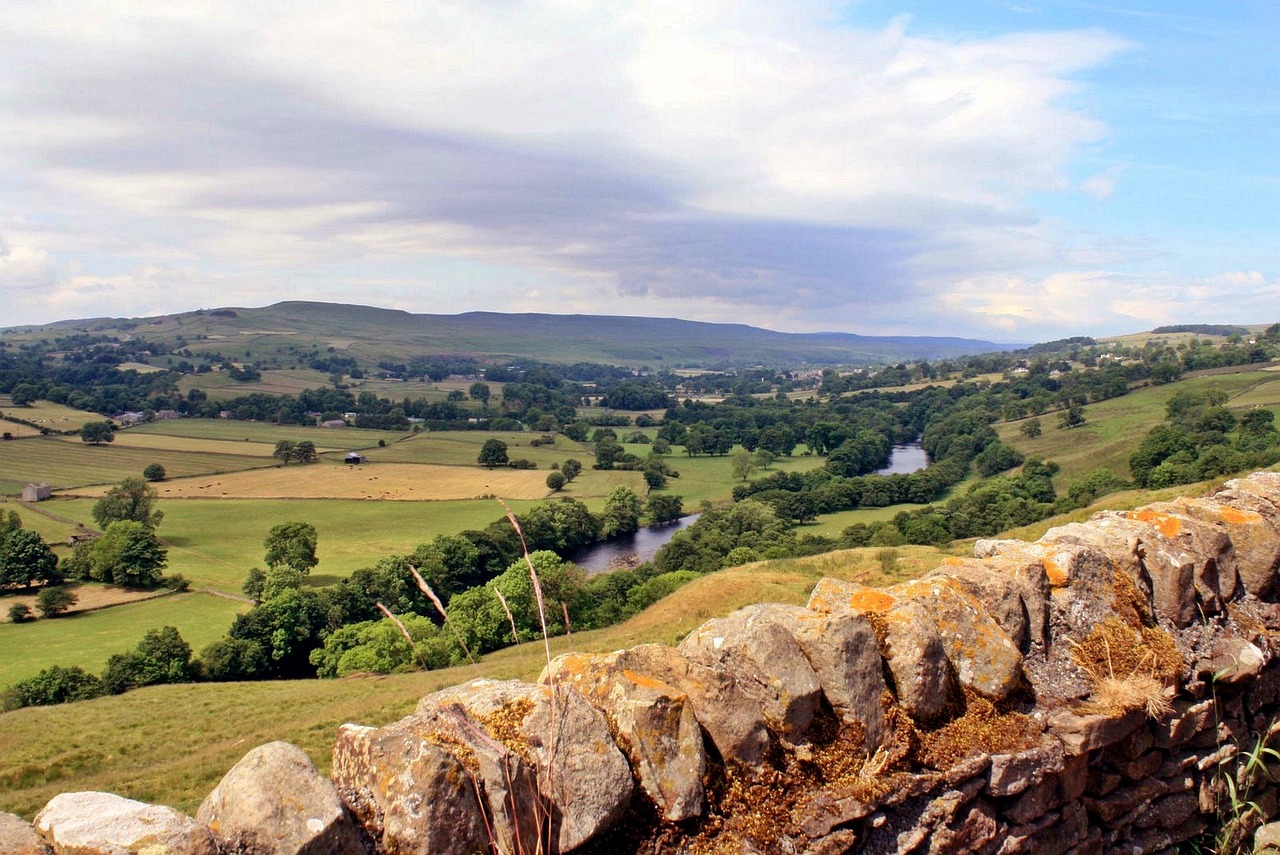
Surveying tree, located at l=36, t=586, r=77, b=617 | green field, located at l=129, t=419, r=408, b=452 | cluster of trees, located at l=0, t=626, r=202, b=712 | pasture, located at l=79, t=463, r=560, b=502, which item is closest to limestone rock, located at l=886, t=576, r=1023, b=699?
cluster of trees, located at l=0, t=626, r=202, b=712

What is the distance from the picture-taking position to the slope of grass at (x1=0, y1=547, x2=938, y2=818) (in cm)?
1702

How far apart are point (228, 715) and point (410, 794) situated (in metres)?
26.1

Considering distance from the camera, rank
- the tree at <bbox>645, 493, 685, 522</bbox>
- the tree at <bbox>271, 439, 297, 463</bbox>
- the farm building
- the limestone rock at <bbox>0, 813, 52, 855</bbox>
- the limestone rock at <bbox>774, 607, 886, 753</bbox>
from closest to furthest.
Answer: the limestone rock at <bbox>0, 813, 52, 855</bbox> → the limestone rock at <bbox>774, 607, 886, 753</bbox> → the farm building → the tree at <bbox>645, 493, 685, 522</bbox> → the tree at <bbox>271, 439, 297, 463</bbox>

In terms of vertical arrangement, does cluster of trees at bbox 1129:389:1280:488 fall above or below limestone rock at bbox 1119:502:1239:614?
below

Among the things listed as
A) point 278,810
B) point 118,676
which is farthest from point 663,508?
point 278,810

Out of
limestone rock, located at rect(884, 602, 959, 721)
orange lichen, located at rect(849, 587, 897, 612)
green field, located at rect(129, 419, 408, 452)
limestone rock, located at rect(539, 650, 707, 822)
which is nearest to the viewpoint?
limestone rock, located at rect(539, 650, 707, 822)

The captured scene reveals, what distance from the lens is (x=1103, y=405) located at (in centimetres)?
12681

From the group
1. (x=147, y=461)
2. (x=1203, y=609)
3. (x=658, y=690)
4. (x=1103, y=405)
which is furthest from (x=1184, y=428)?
(x=147, y=461)

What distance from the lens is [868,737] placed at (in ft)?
18.3

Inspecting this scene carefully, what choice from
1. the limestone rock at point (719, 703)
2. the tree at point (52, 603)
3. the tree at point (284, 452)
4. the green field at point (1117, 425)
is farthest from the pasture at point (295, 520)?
the green field at point (1117, 425)

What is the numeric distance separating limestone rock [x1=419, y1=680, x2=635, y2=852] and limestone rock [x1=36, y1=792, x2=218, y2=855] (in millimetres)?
1457

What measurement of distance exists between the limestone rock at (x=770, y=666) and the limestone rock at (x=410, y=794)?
2.02m

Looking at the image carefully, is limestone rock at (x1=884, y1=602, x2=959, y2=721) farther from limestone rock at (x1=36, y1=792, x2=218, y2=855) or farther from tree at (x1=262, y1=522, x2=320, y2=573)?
tree at (x1=262, y1=522, x2=320, y2=573)

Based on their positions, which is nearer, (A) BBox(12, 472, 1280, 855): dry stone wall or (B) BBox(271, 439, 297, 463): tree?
(A) BBox(12, 472, 1280, 855): dry stone wall
